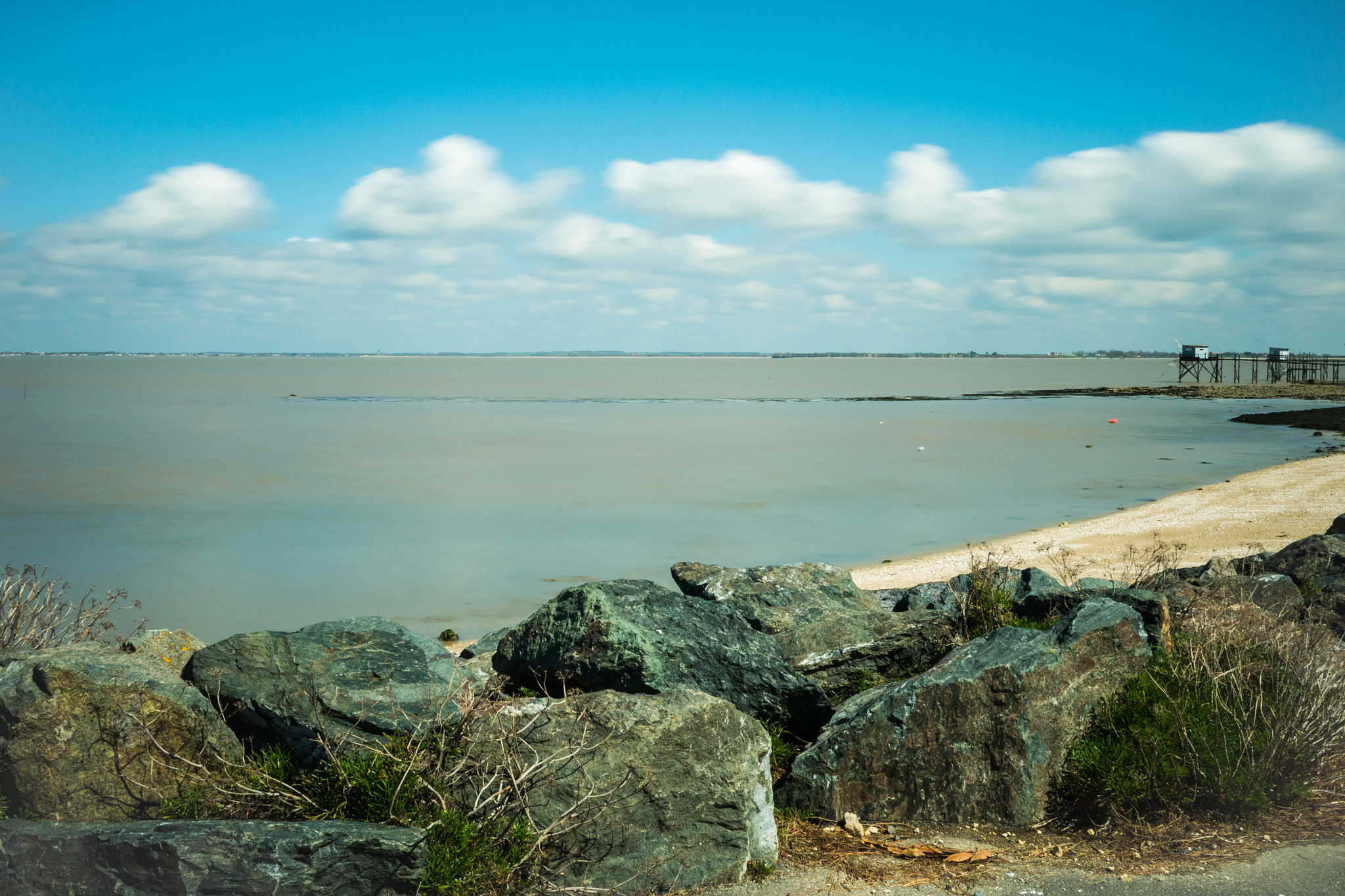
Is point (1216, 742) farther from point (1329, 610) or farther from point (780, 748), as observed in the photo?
point (1329, 610)

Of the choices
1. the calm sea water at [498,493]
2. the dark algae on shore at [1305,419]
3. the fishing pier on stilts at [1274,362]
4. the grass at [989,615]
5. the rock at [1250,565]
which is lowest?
the calm sea water at [498,493]

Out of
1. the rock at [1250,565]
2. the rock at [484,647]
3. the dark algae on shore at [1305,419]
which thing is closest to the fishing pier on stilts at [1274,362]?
the dark algae on shore at [1305,419]

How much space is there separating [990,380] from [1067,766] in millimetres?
132732

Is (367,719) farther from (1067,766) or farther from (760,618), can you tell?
(1067,766)

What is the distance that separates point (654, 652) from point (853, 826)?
4.86 feet

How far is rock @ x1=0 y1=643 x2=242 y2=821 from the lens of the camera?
4.33 m

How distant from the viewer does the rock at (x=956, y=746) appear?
5219 mm

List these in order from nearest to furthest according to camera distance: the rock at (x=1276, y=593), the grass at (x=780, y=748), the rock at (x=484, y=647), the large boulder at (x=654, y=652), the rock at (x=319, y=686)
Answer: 1. the rock at (x=319, y=686)
2. the large boulder at (x=654, y=652)
3. the grass at (x=780, y=748)
4. the rock at (x=1276, y=593)
5. the rock at (x=484, y=647)

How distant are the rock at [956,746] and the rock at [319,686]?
2180 millimetres

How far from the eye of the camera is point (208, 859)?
151 inches

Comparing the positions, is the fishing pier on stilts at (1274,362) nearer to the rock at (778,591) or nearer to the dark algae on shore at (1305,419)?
the dark algae on shore at (1305,419)

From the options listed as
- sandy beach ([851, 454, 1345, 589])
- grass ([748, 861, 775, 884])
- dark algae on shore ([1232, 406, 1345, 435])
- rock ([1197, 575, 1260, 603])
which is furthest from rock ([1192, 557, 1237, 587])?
dark algae on shore ([1232, 406, 1345, 435])

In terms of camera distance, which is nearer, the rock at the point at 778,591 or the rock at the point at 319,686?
the rock at the point at 319,686

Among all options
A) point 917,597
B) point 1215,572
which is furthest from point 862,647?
point 1215,572
